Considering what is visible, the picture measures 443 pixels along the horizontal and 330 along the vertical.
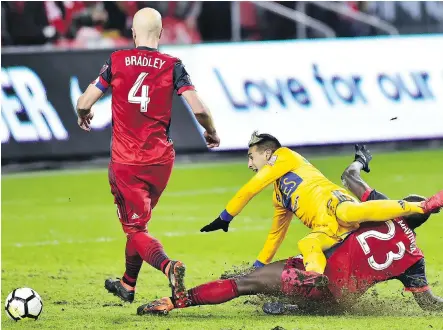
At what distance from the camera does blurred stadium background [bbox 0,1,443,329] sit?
15.7 m

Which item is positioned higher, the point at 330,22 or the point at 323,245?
the point at 323,245

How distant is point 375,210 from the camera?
25.5ft

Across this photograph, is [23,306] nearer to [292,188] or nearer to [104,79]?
[104,79]

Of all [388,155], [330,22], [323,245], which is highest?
[323,245]

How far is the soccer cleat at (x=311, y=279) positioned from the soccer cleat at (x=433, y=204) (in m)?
0.99

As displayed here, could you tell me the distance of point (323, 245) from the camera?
7801 mm

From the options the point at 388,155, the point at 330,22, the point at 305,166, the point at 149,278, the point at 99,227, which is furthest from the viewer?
the point at 330,22

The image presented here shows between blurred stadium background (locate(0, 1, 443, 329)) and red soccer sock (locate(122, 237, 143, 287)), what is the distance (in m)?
5.01

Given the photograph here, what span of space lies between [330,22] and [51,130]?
6.33 m

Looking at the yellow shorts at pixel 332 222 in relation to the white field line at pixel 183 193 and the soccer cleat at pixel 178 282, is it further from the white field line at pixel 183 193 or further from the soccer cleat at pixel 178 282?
the white field line at pixel 183 193

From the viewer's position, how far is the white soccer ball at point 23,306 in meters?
7.99

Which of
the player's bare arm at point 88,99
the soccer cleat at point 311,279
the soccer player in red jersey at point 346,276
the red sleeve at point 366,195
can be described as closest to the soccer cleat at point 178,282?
the soccer player in red jersey at point 346,276

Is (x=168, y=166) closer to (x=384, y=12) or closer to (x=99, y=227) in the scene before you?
(x=99, y=227)

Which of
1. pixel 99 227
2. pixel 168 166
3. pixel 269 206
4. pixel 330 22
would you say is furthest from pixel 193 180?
pixel 168 166
